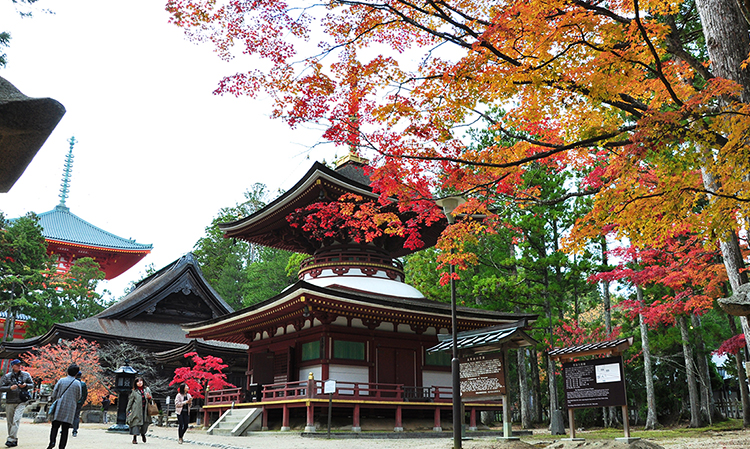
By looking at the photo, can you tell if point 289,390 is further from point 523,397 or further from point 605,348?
point 523,397

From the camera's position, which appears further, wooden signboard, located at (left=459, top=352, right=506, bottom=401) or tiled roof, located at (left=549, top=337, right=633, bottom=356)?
wooden signboard, located at (left=459, top=352, right=506, bottom=401)

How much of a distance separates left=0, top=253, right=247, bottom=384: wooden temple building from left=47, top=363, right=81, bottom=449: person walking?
17024 mm

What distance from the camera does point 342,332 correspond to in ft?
57.1

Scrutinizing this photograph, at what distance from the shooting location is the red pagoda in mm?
43719

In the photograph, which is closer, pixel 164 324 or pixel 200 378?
pixel 200 378

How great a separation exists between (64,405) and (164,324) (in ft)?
80.1

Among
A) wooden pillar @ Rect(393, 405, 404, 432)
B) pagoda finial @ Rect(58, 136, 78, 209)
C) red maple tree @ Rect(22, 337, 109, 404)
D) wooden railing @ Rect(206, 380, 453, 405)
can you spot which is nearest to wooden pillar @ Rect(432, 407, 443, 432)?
wooden railing @ Rect(206, 380, 453, 405)

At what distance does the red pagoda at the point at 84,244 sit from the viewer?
1721 inches

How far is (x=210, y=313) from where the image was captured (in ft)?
106

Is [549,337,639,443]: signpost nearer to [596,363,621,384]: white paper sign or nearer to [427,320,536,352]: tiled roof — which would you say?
[596,363,621,384]: white paper sign

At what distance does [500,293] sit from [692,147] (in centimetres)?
1737

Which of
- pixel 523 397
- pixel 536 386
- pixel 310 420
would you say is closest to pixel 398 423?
pixel 310 420

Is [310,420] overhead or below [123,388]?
below

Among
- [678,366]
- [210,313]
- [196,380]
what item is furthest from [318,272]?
[678,366]
